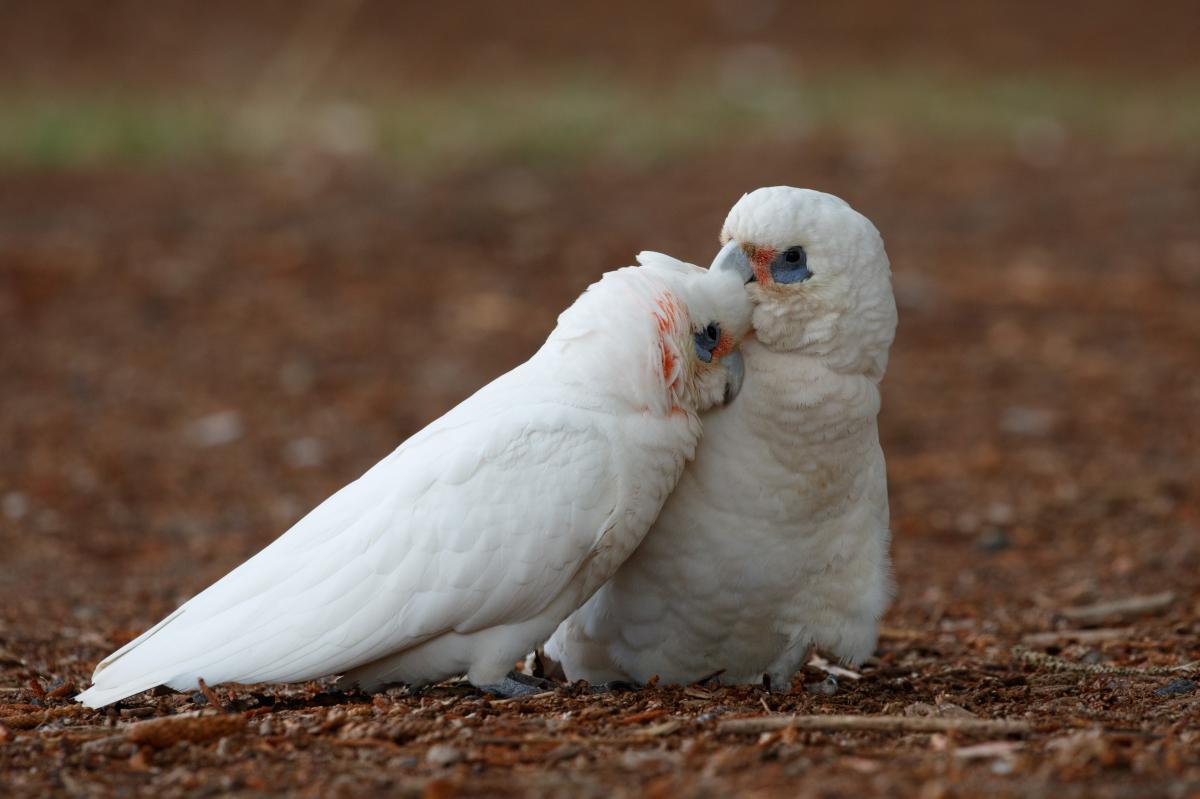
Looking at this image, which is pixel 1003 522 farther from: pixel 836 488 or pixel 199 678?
pixel 199 678

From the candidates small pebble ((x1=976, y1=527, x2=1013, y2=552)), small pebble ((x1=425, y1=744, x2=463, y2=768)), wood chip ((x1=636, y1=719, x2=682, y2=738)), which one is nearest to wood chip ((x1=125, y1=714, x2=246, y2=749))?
small pebble ((x1=425, y1=744, x2=463, y2=768))

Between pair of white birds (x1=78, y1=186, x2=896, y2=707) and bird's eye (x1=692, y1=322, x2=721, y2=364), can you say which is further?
bird's eye (x1=692, y1=322, x2=721, y2=364)

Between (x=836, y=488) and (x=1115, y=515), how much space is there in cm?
295

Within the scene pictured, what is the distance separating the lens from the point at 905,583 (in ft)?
18.7

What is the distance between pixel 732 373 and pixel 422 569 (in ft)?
3.11

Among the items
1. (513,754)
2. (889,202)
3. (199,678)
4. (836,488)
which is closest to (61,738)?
(199,678)

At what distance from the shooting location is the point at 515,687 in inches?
143

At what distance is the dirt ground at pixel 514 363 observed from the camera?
299cm

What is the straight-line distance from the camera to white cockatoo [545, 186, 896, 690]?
3600 mm

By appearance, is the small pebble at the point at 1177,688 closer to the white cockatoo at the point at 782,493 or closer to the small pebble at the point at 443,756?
the white cockatoo at the point at 782,493

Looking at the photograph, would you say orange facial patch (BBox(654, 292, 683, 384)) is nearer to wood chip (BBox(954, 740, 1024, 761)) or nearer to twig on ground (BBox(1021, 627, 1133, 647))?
wood chip (BBox(954, 740, 1024, 761))

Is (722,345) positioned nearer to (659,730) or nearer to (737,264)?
(737,264)

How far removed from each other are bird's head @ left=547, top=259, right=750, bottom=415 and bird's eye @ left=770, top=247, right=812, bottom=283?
0.11 m

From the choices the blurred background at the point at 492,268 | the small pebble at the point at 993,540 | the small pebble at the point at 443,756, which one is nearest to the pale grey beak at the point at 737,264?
the small pebble at the point at 443,756
